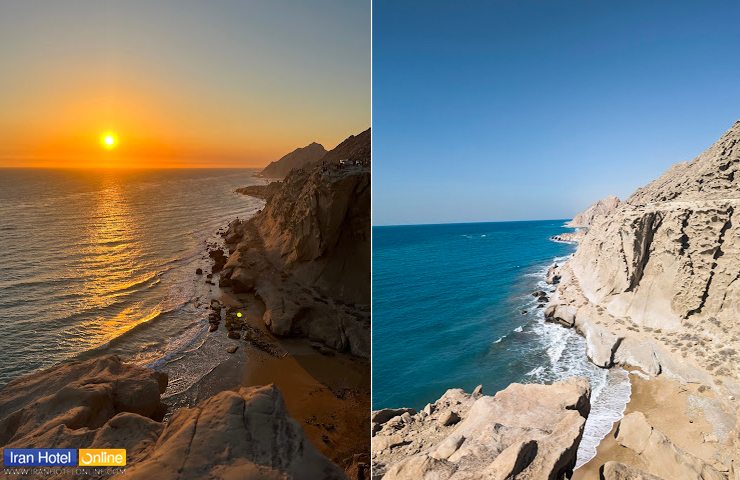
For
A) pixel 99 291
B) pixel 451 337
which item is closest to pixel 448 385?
pixel 451 337

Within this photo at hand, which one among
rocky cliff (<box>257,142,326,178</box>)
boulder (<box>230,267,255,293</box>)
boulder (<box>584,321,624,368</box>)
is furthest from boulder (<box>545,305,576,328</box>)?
rocky cliff (<box>257,142,326,178</box>)

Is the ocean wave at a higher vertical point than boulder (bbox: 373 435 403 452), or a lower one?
lower

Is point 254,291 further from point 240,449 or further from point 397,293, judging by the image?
point 397,293

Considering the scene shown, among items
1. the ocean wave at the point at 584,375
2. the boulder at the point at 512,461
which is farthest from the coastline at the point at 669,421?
the boulder at the point at 512,461

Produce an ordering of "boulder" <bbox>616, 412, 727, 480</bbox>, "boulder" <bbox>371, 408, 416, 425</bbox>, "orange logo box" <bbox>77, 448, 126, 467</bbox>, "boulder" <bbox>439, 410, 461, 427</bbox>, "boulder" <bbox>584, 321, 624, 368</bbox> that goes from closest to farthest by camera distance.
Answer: "orange logo box" <bbox>77, 448, 126, 467</bbox> < "boulder" <bbox>616, 412, 727, 480</bbox> < "boulder" <bbox>439, 410, 461, 427</bbox> < "boulder" <bbox>371, 408, 416, 425</bbox> < "boulder" <bbox>584, 321, 624, 368</bbox>

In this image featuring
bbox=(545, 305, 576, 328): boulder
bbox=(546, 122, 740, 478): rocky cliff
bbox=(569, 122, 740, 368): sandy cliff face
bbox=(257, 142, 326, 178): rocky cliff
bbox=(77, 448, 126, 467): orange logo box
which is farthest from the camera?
bbox=(257, 142, 326, 178): rocky cliff

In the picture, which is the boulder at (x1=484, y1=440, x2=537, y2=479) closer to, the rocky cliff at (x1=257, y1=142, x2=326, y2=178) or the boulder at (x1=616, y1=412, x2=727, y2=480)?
the boulder at (x1=616, y1=412, x2=727, y2=480)

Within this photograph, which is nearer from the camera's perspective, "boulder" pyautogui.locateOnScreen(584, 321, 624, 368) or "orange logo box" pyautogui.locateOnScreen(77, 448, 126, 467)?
"orange logo box" pyautogui.locateOnScreen(77, 448, 126, 467)
